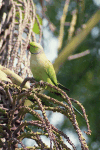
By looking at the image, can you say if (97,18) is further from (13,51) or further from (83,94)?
(83,94)

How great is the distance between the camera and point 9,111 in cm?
79

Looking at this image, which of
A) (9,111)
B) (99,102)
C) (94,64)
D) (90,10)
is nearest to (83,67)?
(94,64)

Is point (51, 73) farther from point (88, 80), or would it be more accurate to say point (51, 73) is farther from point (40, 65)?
point (88, 80)

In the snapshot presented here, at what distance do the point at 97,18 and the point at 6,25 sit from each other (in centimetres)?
54

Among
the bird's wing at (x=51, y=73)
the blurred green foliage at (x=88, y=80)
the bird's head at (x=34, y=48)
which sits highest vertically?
the blurred green foliage at (x=88, y=80)

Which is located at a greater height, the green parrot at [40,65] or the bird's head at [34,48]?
the bird's head at [34,48]

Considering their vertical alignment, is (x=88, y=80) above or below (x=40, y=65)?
above

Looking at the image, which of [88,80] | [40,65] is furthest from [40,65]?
[88,80]

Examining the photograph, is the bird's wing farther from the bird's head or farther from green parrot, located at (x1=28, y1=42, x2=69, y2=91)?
the bird's head

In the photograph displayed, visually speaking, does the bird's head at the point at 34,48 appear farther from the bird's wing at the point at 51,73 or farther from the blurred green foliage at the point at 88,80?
the blurred green foliage at the point at 88,80

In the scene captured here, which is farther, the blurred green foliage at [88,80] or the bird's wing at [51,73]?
the blurred green foliage at [88,80]

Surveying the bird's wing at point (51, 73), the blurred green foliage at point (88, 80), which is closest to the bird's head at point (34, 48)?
the bird's wing at point (51, 73)

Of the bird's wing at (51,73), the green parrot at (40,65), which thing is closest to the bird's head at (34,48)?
the green parrot at (40,65)

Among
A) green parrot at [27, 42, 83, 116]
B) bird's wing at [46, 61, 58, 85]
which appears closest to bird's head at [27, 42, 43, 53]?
green parrot at [27, 42, 83, 116]
